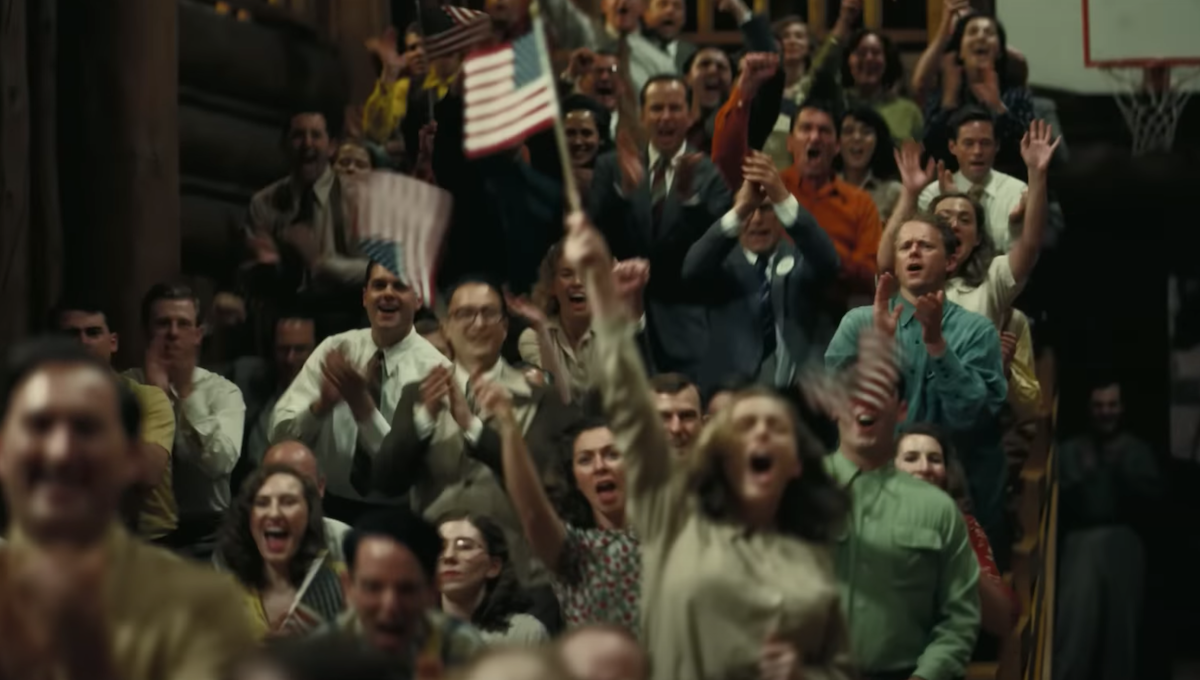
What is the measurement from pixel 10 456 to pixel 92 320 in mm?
4705

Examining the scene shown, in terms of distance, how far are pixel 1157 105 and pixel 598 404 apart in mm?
6745

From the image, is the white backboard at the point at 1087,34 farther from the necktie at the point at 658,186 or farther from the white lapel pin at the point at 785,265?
the white lapel pin at the point at 785,265

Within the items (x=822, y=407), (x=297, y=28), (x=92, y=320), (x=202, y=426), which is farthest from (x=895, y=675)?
(x=297, y=28)

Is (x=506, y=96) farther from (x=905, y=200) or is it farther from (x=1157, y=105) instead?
(x=1157, y=105)

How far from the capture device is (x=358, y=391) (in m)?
8.01

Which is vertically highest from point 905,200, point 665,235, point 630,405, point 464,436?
point 905,200

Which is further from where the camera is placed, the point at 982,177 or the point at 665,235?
the point at 982,177

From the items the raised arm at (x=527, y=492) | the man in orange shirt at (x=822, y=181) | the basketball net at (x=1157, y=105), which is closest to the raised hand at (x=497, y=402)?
the raised arm at (x=527, y=492)

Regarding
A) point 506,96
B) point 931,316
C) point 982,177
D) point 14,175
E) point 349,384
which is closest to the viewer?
point 506,96

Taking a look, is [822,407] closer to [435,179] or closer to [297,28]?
[435,179]

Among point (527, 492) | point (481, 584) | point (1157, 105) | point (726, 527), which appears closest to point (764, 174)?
point (481, 584)

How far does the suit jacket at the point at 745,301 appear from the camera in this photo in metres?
8.72

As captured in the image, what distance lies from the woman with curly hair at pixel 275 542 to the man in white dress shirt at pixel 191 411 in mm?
1006

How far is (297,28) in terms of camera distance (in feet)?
42.2
